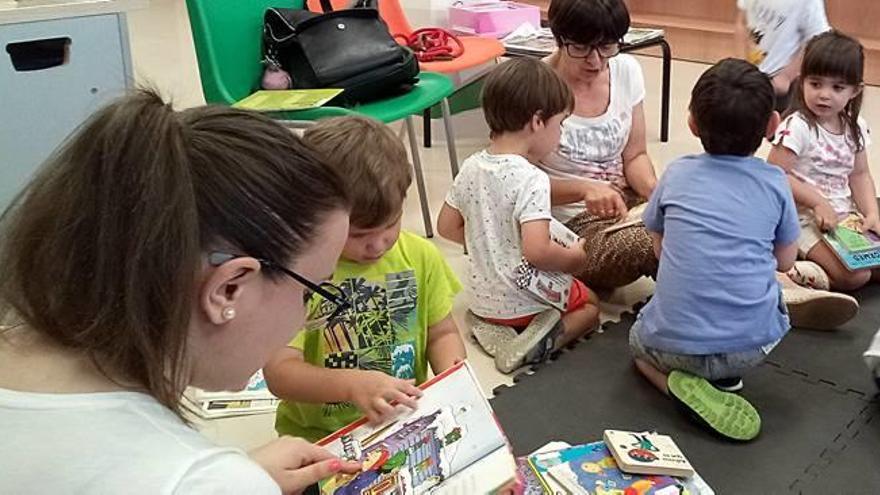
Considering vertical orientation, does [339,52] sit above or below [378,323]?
above

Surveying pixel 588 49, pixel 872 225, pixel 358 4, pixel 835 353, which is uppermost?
pixel 358 4

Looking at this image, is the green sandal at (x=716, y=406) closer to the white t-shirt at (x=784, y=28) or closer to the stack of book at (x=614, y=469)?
the stack of book at (x=614, y=469)

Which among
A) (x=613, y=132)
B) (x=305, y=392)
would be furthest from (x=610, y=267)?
(x=305, y=392)

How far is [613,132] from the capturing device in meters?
2.52

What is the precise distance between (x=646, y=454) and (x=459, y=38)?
1.90 metres

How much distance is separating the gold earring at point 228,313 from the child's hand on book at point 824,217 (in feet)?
6.71

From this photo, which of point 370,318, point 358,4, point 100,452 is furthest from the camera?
point 358,4

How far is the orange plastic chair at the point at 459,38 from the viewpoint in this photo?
285cm

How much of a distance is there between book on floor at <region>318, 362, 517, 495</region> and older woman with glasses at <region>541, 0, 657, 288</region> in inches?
44.5

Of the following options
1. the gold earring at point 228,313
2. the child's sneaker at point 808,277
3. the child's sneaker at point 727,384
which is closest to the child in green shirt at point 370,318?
the gold earring at point 228,313

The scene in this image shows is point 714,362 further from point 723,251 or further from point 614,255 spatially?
point 614,255

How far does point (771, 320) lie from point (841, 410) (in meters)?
0.25

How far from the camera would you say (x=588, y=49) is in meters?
2.43

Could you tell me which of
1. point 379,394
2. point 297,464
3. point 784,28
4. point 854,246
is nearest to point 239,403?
point 379,394
